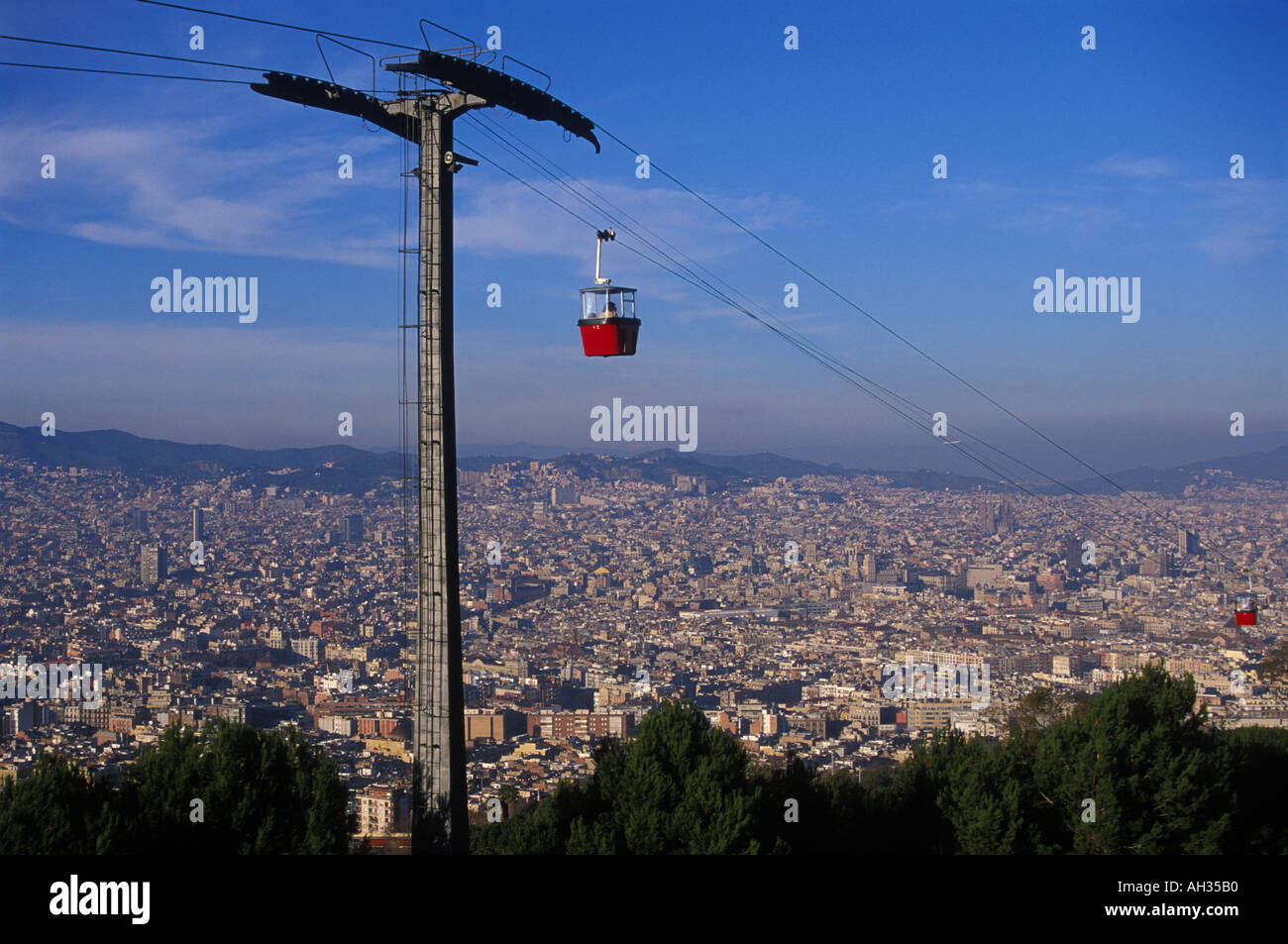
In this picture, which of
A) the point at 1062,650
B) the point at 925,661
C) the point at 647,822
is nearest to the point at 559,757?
the point at 647,822

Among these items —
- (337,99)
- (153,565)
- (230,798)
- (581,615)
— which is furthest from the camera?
(581,615)

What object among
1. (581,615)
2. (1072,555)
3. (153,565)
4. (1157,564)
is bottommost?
(581,615)

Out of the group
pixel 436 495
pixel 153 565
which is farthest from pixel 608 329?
pixel 153 565

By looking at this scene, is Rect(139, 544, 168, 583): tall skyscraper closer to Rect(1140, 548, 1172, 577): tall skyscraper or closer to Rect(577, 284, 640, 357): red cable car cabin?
Rect(577, 284, 640, 357): red cable car cabin

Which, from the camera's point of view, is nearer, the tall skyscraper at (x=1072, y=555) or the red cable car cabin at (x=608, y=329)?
the red cable car cabin at (x=608, y=329)

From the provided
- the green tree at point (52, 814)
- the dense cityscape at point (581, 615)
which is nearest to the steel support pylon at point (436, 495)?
the dense cityscape at point (581, 615)

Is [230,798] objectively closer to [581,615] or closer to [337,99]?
[337,99]

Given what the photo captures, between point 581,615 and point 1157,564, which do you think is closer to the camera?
point 581,615

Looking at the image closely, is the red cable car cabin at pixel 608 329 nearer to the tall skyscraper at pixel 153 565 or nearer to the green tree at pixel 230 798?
the green tree at pixel 230 798
